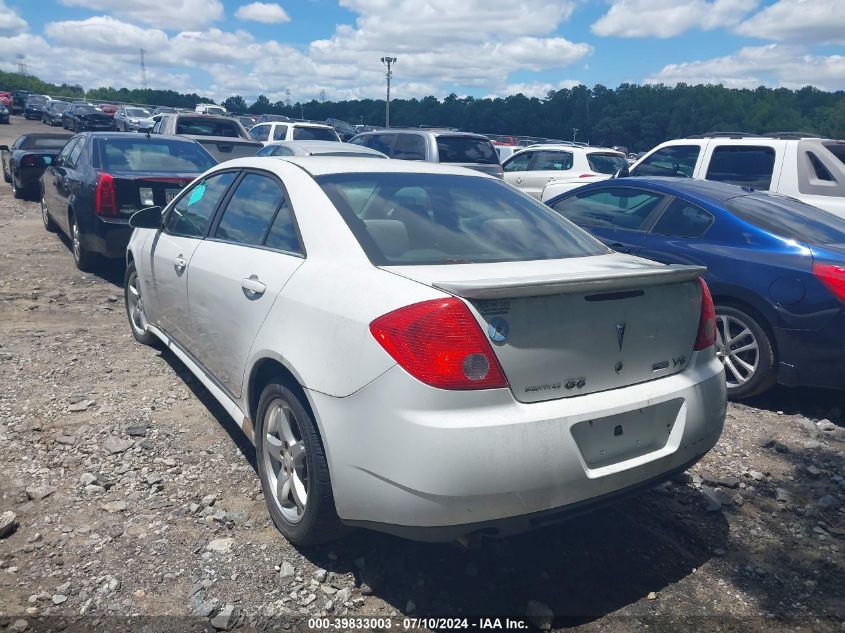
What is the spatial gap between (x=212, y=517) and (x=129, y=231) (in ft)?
16.4

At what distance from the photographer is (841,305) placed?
4430 mm

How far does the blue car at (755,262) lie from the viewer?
4562mm

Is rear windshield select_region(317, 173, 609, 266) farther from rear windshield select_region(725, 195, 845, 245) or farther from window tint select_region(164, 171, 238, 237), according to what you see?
rear windshield select_region(725, 195, 845, 245)

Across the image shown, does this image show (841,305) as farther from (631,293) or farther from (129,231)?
(129,231)

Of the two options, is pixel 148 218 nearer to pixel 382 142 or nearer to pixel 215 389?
pixel 215 389

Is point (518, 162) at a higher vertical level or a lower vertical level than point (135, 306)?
higher

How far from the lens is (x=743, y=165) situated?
8.38 metres

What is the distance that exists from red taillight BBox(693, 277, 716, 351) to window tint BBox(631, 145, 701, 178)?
21.3ft

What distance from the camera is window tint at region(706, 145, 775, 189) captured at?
316 inches

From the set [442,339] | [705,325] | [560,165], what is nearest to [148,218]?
[442,339]

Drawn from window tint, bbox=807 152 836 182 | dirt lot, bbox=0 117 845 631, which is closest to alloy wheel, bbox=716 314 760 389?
dirt lot, bbox=0 117 845 631

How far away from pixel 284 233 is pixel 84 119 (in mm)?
39834

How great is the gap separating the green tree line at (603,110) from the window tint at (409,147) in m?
21.6

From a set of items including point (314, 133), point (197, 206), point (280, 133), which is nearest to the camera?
point (197, 206)
